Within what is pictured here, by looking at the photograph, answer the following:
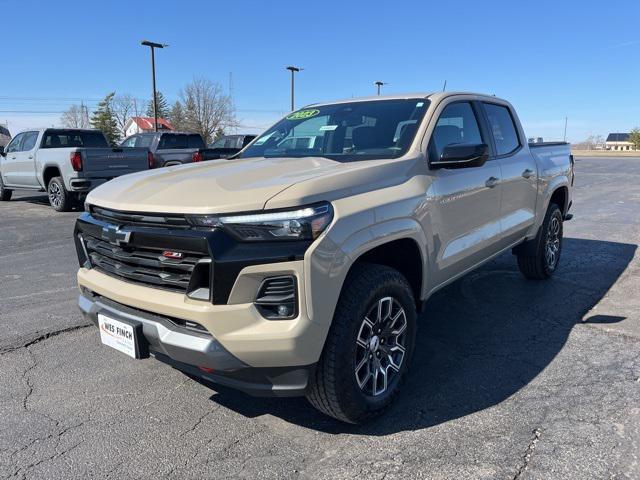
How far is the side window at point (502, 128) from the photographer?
4559 mm

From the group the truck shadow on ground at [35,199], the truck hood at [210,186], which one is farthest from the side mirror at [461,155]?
the truck shadow on ground at [35,199]

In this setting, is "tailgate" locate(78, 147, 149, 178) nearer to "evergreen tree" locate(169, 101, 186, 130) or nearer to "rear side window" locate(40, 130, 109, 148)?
"rear side window" locate(40, 130, 109, 148)

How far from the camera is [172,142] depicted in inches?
599

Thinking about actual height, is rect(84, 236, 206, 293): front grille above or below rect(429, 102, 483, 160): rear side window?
below

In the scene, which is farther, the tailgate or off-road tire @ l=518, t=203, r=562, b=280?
the tailgate

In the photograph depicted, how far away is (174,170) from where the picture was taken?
11.5 ft

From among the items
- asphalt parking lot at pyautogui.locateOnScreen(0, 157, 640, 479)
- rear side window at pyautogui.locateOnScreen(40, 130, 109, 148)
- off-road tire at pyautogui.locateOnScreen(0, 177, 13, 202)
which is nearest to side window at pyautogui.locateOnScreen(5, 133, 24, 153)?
off-road tire at pyautogui.locateOnScreen(0, 177, 13, 202)

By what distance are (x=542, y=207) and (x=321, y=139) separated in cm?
269

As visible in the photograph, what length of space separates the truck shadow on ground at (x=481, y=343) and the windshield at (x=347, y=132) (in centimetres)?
152

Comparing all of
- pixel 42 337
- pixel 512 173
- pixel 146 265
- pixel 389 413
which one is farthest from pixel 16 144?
pixel 389 413

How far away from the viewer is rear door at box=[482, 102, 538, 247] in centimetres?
448

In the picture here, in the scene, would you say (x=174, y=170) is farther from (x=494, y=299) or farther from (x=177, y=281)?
(x=494, y=299)

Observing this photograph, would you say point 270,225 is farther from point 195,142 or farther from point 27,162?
point 195,142

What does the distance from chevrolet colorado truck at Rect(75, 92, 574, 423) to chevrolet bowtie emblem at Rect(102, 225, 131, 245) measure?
1 centimetres
